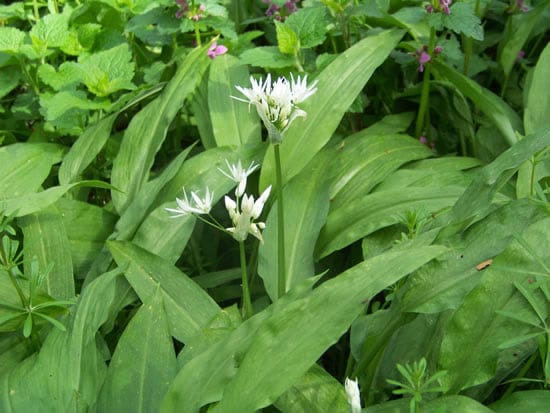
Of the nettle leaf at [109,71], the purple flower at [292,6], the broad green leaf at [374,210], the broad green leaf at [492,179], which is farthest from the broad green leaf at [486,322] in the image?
the purple flower at [292,6]

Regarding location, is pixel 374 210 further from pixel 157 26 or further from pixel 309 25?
pixel 157 26

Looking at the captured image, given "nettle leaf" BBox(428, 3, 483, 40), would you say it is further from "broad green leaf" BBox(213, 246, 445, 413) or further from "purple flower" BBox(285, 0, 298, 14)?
"broad green leaf" BBox(213, 246, 445, 413)

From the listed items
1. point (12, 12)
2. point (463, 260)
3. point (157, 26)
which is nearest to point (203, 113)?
point (157, 26)

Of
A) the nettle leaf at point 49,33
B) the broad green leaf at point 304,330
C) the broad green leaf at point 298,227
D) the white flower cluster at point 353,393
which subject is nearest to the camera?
the white flower cluster at point 353,393

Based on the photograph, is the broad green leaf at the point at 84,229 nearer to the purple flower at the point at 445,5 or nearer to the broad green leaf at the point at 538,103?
the purple flower at the point at 445,5

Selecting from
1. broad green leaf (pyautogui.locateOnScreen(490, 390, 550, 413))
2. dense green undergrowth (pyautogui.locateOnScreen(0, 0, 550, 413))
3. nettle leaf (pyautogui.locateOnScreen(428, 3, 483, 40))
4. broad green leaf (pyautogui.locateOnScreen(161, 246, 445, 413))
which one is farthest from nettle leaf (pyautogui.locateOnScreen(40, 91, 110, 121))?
broad green leaf (pyautogui.locateOnScreen(490, 390, 550, 413))

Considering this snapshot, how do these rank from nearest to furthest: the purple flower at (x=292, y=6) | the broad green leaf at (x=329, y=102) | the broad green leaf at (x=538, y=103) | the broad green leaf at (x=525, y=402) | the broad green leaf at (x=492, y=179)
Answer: the broad green leaf at (x=525, y=402) < the broad green leaf at (x=492, y=179) < the broad green leaf at (x=329, y=102) < the broad green leaf at (x=538, y=103) < the purple flower at (x=292, y=6)
